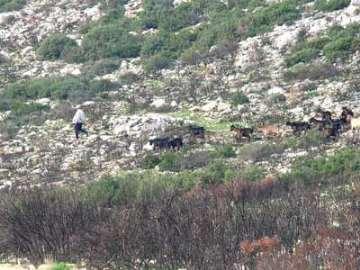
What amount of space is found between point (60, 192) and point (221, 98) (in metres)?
10.4

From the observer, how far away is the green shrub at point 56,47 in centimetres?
3356

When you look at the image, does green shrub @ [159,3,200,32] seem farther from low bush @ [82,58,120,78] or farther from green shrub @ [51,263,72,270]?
green shrub @ [51,263,72,270]

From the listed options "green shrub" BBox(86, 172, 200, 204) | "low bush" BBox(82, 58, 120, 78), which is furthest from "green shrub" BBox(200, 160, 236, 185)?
"low bush" BBox(82, 58, 120, 78)

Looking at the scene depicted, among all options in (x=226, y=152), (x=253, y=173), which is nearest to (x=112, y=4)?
(x=226, y=152)

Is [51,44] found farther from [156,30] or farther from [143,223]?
[143,223]

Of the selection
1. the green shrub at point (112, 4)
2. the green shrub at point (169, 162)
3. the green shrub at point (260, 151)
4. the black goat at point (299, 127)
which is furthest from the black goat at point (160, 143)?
the green shrub at point (112, 4)

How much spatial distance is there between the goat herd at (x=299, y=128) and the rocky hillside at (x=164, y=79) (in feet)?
0.70

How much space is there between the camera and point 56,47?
1328 inches

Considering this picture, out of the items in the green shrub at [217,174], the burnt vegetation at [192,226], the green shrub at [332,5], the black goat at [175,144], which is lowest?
the black goat at [175,144]

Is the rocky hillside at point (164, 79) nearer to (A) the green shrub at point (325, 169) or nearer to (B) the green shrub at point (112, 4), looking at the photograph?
(B) the green shrub at point (112, 4)

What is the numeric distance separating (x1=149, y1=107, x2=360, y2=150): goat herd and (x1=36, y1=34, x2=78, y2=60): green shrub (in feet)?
41.6

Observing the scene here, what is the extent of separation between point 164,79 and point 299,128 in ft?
28.4

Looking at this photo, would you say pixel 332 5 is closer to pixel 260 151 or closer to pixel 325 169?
pixel 260 151

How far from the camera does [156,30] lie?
1341 inches
